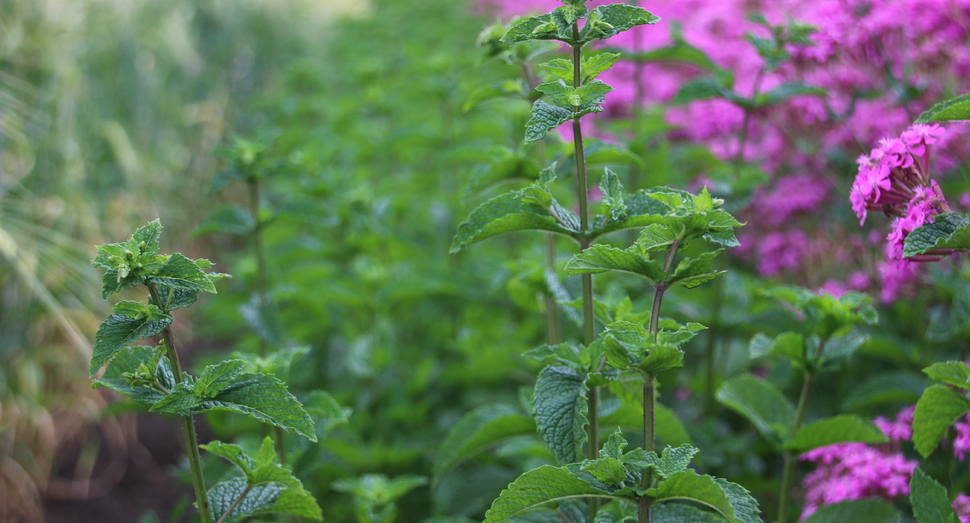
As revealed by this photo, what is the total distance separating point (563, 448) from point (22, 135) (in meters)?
2.66

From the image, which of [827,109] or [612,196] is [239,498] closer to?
[612,196]

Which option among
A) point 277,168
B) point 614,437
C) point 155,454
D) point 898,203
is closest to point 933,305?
point 898,203

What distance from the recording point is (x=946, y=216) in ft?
2.97

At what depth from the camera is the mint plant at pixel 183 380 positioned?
83 cm

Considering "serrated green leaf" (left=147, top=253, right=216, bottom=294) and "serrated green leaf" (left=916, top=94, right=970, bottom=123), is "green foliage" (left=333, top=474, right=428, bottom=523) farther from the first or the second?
"serrated green leaf" (left=916, top=94, right=970, bottom=123)

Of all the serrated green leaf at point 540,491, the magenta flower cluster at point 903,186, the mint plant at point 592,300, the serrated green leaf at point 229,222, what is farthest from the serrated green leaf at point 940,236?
the serrated green leaf at point 229,222

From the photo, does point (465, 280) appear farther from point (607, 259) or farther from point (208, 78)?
point (208, 78)

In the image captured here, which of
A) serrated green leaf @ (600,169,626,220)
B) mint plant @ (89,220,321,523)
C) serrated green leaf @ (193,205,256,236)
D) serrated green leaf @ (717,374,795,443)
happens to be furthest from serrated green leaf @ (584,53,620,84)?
serrated green leaf @ (193,205,256,236)

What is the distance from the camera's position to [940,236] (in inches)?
35.0

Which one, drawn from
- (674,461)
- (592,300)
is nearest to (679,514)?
(674,461)

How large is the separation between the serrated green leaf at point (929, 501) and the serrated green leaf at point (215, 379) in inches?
35.5

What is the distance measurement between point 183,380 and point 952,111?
3.47ft

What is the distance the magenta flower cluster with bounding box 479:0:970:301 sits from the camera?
1799 millimetres

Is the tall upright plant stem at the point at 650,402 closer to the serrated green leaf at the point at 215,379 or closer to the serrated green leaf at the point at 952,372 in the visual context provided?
the serrated green leaf at the point at 952,372
